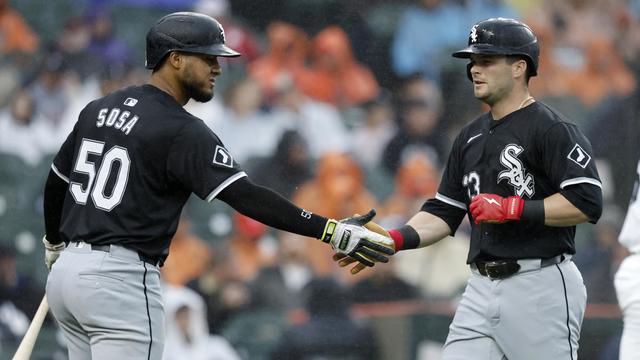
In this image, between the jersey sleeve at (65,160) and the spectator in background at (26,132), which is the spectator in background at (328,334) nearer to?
the spectator in background at (26,132)

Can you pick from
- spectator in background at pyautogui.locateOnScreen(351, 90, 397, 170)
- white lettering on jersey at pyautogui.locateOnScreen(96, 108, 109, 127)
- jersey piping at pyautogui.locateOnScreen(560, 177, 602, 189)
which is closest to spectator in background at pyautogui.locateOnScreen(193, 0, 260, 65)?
spectator in background at pyautogui.locateOnScreen(351, 90, 397, 170)

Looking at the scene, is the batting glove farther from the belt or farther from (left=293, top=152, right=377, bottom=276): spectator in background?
(left=293, top=152, right=377, bottom=276): spectator in background

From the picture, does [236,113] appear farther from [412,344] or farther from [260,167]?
[412,344]

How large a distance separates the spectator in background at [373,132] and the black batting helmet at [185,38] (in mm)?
3066

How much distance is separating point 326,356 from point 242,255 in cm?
87

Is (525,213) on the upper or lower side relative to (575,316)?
upper

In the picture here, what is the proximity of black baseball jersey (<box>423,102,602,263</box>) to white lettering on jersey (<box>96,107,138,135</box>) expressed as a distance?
1467mm

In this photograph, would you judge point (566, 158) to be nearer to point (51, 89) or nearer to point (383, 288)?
point (383, 288)

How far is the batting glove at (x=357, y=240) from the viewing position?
4.51m

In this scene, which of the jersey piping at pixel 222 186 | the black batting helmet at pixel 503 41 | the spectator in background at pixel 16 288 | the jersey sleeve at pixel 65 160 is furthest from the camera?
the spectator in background at pixel 16 288

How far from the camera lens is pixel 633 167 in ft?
25.3

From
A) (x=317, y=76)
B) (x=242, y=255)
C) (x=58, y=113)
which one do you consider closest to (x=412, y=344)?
(x=242, y=255)

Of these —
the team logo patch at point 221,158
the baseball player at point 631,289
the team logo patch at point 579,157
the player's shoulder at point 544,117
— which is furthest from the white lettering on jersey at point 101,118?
the baseball player at point 631,289

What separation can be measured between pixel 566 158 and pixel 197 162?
147 centimetres
